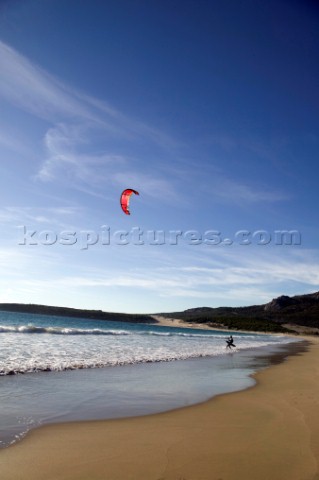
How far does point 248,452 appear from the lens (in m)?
4.95

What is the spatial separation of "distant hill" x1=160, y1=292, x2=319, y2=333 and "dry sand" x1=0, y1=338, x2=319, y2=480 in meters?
78.1

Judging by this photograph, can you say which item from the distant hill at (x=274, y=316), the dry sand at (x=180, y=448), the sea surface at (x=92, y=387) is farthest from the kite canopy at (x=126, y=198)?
the distant hill at (x=274, y=316)

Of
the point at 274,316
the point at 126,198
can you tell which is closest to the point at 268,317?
Result: the point at 274,316

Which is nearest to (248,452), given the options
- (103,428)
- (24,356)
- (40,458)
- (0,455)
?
(103,428)

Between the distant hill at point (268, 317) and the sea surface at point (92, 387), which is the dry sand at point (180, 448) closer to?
the sea surface at point (92, 387)

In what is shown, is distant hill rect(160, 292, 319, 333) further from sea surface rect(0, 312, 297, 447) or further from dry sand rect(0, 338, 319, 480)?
dry sand rect(0, 338, 319, 480)

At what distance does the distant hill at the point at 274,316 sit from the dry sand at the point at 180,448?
78064mm

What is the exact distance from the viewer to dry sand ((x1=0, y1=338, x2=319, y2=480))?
4.24m

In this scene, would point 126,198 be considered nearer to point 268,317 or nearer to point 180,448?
point 180,448

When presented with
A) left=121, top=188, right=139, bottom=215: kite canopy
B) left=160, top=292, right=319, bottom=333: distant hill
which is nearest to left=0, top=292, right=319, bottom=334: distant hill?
left=160, top=292, right=319, bottom=333: distant hill

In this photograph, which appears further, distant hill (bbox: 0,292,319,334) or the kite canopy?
distant hill (bbox: 0,292,319,334)

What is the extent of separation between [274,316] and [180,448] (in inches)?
4768

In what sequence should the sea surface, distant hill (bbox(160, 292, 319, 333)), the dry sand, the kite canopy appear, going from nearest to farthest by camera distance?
the dry sand → the sea surface → the kite canopy → distant hill (bbox(160, 292, 319, 333))

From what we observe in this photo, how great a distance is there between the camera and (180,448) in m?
5.07
